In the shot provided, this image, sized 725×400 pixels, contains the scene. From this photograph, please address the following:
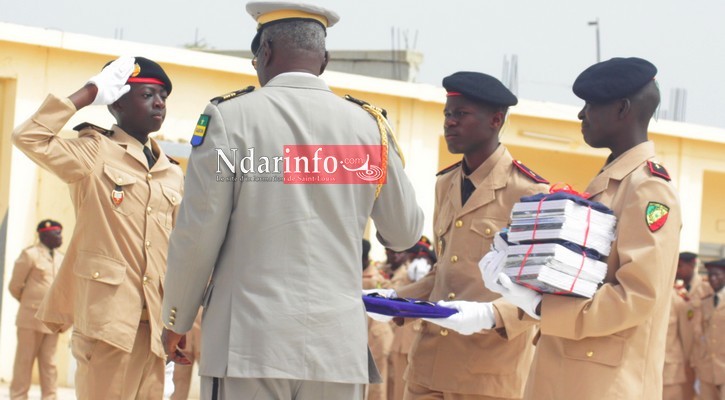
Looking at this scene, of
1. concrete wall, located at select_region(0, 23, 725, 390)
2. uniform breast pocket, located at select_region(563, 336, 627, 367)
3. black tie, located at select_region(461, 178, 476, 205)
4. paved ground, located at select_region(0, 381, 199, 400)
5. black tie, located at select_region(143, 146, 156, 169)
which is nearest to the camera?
uniform breast pocket, located at select_region(563, 336, 627, 367)

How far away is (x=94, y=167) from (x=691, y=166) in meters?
17.7

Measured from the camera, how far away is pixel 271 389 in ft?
13.4

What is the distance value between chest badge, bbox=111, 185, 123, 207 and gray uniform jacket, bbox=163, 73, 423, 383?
1.90m

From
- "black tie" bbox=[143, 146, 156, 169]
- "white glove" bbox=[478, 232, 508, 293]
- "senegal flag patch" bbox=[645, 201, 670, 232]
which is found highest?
"black tie" bbox=[143, 146, 156, 169]

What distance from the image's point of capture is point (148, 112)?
633 cm

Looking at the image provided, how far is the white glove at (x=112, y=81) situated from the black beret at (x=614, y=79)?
245cm

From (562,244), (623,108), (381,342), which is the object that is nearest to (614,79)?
(623,108)

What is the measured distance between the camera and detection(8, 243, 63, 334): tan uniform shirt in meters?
13.9

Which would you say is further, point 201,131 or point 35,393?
point 35,393

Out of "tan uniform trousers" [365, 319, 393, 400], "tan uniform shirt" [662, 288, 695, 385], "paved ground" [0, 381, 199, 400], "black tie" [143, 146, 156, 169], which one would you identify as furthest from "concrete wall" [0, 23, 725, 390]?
"black tie" [143, 146, 156, 169]

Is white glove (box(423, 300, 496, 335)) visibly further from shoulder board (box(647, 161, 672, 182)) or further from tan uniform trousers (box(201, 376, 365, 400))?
shoulder board (box(647, 161, 672, 182))

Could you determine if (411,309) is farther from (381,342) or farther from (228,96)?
(381,342)

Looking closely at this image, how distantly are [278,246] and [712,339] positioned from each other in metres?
11.6

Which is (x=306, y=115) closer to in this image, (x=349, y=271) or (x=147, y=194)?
(x=349, y=271)
